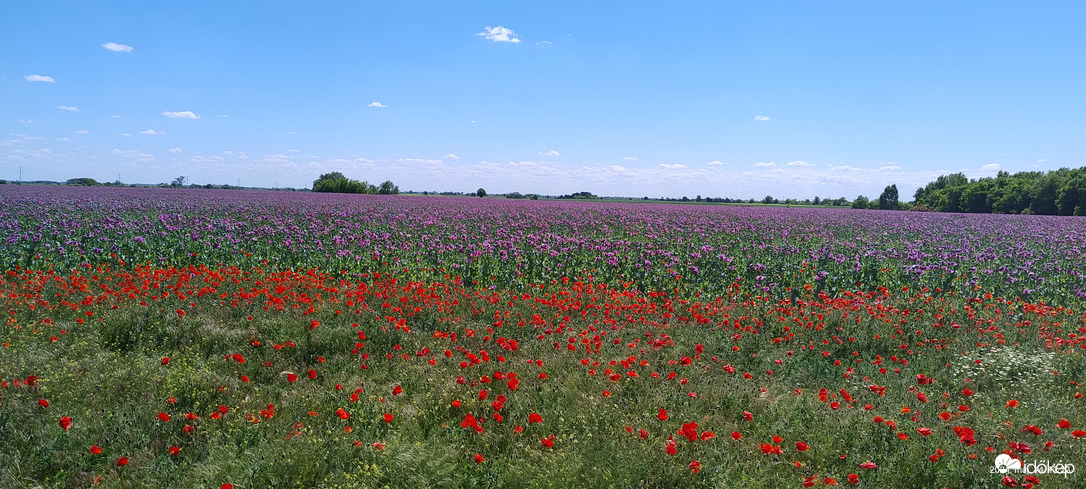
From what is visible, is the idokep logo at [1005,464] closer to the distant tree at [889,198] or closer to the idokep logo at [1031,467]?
the idokep logo at [1031,467]

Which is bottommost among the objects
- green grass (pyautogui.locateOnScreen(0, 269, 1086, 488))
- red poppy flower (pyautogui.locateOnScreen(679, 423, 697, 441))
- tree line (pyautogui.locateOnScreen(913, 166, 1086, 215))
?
green grass (pyautogui.locateOnScreen(0, 269, 1086, 488))

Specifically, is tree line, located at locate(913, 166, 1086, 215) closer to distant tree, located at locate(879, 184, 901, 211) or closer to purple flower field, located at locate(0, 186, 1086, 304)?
distant tree, located at locate(879, 184, 901, 211)

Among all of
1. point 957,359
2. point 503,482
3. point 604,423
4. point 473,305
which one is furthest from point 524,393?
point 957,359

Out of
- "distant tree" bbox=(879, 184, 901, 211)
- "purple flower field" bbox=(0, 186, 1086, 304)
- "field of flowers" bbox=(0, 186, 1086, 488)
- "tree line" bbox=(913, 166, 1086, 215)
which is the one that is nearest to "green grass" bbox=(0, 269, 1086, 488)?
"field of flowers" bbox=(0, 186, 1086, 488)

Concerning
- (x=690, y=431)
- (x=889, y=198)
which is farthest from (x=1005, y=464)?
(x=889, y=198)

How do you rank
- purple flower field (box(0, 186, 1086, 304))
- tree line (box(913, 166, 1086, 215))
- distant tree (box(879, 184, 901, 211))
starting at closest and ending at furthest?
1. purple flower field (box(0, 186, 1086, 304))
2. tree line (box(913, 166, 1086, 215))
3. distant tree (box(879, 184, 901, 211))

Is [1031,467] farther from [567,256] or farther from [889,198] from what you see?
[889,198]

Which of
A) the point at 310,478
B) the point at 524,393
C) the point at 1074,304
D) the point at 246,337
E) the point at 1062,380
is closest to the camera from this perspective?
the point at 310,478

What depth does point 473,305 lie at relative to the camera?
318 inches

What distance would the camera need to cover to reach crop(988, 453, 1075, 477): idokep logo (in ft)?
12.3

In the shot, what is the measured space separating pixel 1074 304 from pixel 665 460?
1018cm

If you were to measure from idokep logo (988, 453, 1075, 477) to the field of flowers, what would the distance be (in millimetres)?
30

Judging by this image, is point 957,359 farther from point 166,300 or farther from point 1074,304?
point 166,300

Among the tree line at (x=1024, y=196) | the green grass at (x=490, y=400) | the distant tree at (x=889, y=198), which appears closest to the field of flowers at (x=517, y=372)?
the green grass at (x=490, y=400)
